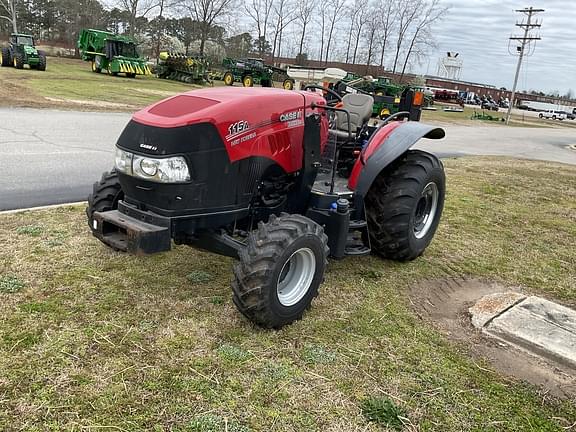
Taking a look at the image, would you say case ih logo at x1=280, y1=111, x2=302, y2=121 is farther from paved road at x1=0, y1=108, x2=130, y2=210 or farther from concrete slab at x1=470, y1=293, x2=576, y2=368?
paved road at x1=0, y1=108, x2=130, y2=210

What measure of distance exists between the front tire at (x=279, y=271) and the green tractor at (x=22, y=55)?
27222 mm

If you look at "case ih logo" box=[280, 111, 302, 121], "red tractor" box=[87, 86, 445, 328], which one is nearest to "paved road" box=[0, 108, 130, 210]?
"red tractor" box=[87, 86, 445, 328]

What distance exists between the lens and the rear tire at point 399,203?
4523 mm

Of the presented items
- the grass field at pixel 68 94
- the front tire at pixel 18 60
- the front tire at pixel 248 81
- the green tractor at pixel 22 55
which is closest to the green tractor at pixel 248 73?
the front tire at pixel 248 81

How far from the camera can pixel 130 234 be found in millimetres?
3094

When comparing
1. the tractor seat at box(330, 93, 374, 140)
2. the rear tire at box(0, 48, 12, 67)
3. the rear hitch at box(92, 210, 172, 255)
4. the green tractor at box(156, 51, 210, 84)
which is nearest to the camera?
the rear hitch at box(92, 210, 172, 255)

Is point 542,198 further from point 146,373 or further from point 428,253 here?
point 146,373

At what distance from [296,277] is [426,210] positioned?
7.17 ft

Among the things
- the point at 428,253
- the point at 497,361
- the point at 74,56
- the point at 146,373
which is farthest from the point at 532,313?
the point at 74,56

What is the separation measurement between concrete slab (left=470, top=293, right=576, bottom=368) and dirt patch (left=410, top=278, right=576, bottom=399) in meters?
0.07

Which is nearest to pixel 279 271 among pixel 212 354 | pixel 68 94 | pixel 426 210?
pixel 212 354

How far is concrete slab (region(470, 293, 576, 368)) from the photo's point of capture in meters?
3.49

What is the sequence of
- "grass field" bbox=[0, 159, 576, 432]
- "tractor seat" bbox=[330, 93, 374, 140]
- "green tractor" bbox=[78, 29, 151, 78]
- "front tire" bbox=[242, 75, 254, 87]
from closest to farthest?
"grass field" bbox=[0, 159, 576, 432] < "tractor seat" bbox=[330, 93, 374, 140] < "green tractor" bbox=[78, 29, 151, 78] < "front tire" bbox=[242, 75, 254, 87]

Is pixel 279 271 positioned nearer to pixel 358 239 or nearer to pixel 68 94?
pixel 358 239
